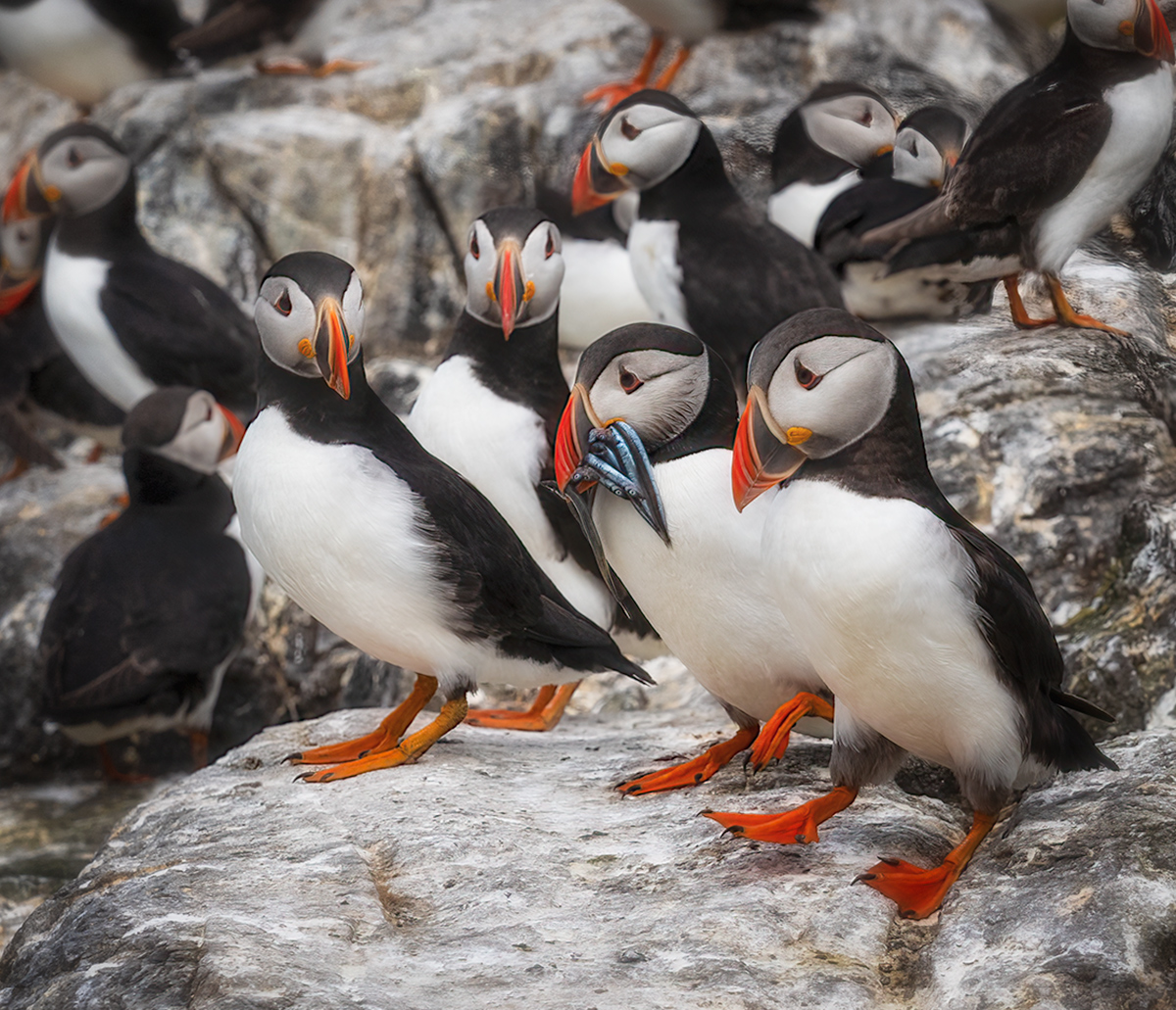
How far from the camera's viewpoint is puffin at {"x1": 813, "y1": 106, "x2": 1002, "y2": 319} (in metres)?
3.37

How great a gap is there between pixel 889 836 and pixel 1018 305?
1178 millimetres

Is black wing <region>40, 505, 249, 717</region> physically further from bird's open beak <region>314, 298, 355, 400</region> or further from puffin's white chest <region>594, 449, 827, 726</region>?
puffin's white chest <region>594, 449, 827, 726</region>

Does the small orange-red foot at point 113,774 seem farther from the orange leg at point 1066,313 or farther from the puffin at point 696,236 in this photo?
the orange leg at point 1066,313

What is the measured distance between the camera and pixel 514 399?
4.24 m

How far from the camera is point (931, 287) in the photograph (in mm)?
3867

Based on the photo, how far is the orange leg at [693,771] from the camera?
3395 millimetres

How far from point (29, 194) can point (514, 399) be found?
11.8ft

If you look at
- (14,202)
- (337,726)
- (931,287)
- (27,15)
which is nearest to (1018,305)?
(931,287)

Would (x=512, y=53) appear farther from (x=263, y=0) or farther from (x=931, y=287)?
(x=931, y=287)

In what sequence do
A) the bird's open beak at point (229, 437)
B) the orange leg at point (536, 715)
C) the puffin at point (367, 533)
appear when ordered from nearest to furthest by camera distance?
the puffin at point (367, 533) < the orange leg at point (536, 715) < the bird's open beak at point (229, 437)

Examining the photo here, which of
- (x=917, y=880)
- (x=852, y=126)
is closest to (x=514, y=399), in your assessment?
(x=852, y=126)

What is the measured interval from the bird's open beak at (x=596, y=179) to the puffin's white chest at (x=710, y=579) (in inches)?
82.1

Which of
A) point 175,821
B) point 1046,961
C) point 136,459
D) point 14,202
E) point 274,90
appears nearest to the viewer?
point 1046,961

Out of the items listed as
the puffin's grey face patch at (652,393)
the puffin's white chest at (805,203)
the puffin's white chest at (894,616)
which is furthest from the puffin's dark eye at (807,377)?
the puffin's white chest at (805,203)
